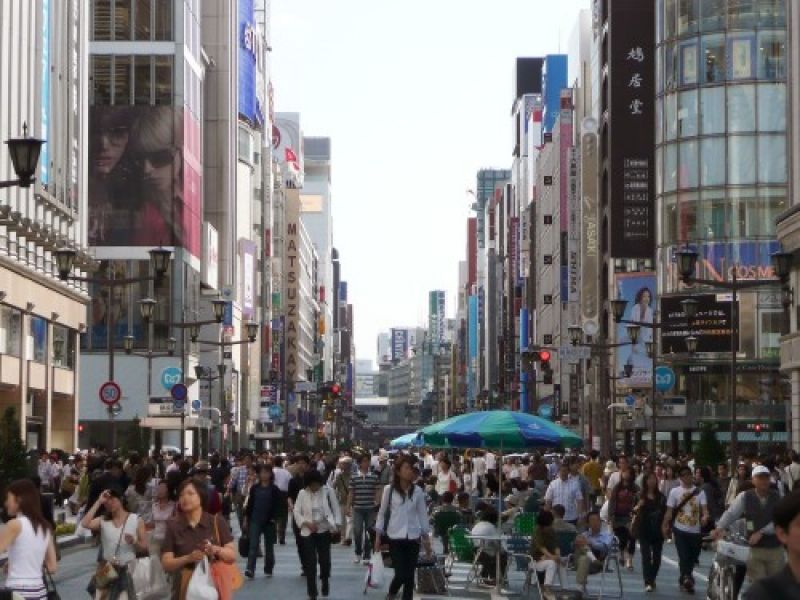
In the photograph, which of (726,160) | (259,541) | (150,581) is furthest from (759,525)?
(726,160)

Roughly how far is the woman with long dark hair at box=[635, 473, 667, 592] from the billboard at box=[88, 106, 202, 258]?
2705 inches

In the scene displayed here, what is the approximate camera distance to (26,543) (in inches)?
495

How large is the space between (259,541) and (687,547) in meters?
5.61

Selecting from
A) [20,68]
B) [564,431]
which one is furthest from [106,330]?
[564,431]

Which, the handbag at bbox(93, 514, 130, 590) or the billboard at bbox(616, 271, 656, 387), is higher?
the billboard at bbox(616, 271, 656, 387)

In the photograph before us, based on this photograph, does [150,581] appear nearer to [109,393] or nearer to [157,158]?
[109,393]

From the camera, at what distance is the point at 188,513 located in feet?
43.0

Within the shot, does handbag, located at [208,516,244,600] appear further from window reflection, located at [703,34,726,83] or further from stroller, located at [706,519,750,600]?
window reflection, located at [703,34,726,83]

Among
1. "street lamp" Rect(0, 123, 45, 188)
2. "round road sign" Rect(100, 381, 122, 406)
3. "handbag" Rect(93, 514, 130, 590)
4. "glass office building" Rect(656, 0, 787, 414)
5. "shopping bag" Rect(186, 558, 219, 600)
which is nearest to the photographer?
"shopping bag" Rect(186, 558, 219, 600)

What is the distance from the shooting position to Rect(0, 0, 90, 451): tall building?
2207 inches

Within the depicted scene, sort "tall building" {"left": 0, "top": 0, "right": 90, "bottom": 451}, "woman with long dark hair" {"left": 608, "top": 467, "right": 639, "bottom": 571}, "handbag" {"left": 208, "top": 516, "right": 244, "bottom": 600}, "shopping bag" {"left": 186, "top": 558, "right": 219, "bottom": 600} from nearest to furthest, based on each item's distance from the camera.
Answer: "shopping bag" {"left": 186, "top": 558, "right": 219, "bottom": 600}
"handbag" {"left": 208, "top": 516, "right": 244, "bottom": 600}
"woman with long dark hair" {"left": 608, "top": 467, "right": 639, "bottom": 571}
"tall building" {"left": 0, "top": 0, "right": 90, "bottom": 451}

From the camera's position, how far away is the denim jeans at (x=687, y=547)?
24344 mm

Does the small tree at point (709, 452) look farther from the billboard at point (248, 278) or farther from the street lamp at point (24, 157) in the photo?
the billboard at point (248, 278)

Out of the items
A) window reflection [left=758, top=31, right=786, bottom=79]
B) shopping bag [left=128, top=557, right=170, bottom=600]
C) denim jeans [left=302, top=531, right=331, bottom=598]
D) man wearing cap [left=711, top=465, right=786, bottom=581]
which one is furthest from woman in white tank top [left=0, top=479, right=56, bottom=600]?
window reflection [left=758, top=31, right=786, bottom=79]
